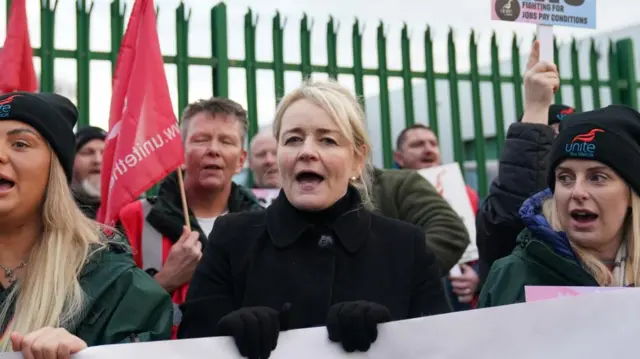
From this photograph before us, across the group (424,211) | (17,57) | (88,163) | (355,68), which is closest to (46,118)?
(424,211)

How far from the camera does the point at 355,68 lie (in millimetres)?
6684

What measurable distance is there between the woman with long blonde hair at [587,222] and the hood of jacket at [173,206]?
1.58 metres

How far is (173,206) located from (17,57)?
1.55 metres

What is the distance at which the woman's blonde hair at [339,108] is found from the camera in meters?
2.63

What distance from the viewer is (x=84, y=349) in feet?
6.92

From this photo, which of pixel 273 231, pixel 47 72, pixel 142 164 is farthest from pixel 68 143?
pixel 47 72

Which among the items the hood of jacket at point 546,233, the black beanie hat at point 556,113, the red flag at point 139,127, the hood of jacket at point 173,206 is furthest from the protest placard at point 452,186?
the hood of jacket at point 546,233

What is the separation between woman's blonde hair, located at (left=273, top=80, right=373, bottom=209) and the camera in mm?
2629

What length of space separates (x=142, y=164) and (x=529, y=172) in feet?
5.87

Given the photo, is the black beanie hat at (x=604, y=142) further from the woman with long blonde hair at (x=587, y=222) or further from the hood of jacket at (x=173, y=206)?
the hood of jacket at (x=173, y=206)

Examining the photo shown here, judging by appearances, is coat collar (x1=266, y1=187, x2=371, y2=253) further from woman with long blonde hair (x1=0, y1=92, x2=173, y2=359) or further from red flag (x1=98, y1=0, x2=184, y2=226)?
red flag (x1=98, y1=0, x2=184, y2=226)

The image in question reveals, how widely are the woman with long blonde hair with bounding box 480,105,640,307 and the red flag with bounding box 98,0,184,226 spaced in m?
1.80

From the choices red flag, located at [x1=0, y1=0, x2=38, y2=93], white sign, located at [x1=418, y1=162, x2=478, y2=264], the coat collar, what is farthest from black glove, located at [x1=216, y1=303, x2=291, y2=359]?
white sign, located at [x1=418, y1=162, x2=478, y2=264]

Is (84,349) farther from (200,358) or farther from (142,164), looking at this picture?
(142,164)
